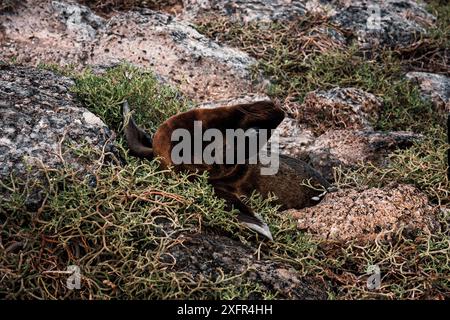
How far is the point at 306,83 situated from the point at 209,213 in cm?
227

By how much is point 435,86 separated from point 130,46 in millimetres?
2278

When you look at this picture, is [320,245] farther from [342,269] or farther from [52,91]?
[52,91]

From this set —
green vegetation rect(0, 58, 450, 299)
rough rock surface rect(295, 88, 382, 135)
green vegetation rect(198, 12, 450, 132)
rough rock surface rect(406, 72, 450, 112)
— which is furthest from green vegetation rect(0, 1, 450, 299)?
rough rock surface rect(406, 72, 450, 112)

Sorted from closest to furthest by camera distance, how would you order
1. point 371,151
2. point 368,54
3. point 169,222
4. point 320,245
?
point 169,222 → point 320,245 → point 371,151 → point 368,54

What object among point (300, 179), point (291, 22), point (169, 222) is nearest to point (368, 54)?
point (291, 22)

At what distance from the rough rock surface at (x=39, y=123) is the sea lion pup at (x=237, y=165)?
23cm

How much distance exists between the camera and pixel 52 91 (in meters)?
4.14

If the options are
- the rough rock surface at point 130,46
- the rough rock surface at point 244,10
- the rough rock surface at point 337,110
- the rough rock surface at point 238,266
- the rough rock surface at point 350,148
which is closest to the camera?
the rough rock surface at point 238,266

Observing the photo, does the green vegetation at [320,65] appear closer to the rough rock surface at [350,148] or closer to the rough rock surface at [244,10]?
the rough rock surface at [244,10]

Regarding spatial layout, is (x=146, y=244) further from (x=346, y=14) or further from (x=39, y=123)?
(x=346, y=14)

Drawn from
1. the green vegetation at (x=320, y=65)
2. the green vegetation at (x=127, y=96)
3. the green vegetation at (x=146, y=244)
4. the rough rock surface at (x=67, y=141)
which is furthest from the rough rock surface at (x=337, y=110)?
the rough rock surface at (x=67, y=141)

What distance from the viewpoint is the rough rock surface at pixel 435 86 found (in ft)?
18.6

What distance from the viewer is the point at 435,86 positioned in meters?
5.82

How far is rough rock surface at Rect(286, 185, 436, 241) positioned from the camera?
3.95 metres
